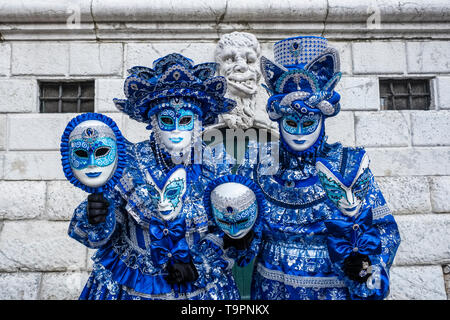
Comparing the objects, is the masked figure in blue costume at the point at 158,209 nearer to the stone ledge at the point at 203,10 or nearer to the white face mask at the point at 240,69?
the white face mask at the point at 240,69

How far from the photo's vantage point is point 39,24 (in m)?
4.49

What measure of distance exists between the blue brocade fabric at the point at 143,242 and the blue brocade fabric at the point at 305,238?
0.18m

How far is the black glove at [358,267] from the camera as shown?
2289 mm

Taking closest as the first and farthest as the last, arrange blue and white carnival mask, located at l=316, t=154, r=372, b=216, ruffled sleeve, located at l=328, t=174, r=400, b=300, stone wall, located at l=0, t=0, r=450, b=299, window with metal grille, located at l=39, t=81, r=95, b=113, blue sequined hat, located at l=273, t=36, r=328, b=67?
1. blue and white carnival mask, located at l=316, t=154, r=372, b=216
2. ruffled sleeve, located at l=328, t=174, r=400, b=300
3. blue sequined hat, located at l=273, t=36, r=328, b=67
4. stone wall, located at l=0, t=0, r=450, b=299
5. window with metal grille, located at l=39, t=81, r=95, b=113

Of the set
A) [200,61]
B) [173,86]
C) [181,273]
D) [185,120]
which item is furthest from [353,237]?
[200,61]

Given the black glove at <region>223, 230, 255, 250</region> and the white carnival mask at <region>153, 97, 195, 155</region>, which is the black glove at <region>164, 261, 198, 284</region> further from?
the white carnival mask at <region>153, 97, 195, 155</region>

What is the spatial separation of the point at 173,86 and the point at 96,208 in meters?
0.84

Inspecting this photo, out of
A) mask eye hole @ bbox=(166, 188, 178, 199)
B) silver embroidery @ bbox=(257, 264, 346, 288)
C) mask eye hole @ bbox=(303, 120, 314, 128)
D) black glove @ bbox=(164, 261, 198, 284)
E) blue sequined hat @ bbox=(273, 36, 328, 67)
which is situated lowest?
silver embroidery @ bbox=(257, 264, 346, 288)

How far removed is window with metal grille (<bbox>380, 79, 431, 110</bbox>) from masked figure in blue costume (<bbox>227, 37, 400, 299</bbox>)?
7.01ft

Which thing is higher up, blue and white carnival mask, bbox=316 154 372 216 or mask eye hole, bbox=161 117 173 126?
mask eye hole, bbox=161 117 173 126

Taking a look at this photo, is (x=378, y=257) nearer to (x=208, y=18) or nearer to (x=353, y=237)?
(x=353, y=237)

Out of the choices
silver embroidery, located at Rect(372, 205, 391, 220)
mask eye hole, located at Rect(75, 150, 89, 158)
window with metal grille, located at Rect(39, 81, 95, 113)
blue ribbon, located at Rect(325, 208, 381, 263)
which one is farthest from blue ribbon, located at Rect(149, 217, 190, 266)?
window with metal grille, located at Rect(39, 81, 95, 113)

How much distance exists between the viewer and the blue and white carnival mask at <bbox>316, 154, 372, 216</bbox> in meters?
2.25

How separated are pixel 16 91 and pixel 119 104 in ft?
6.98
